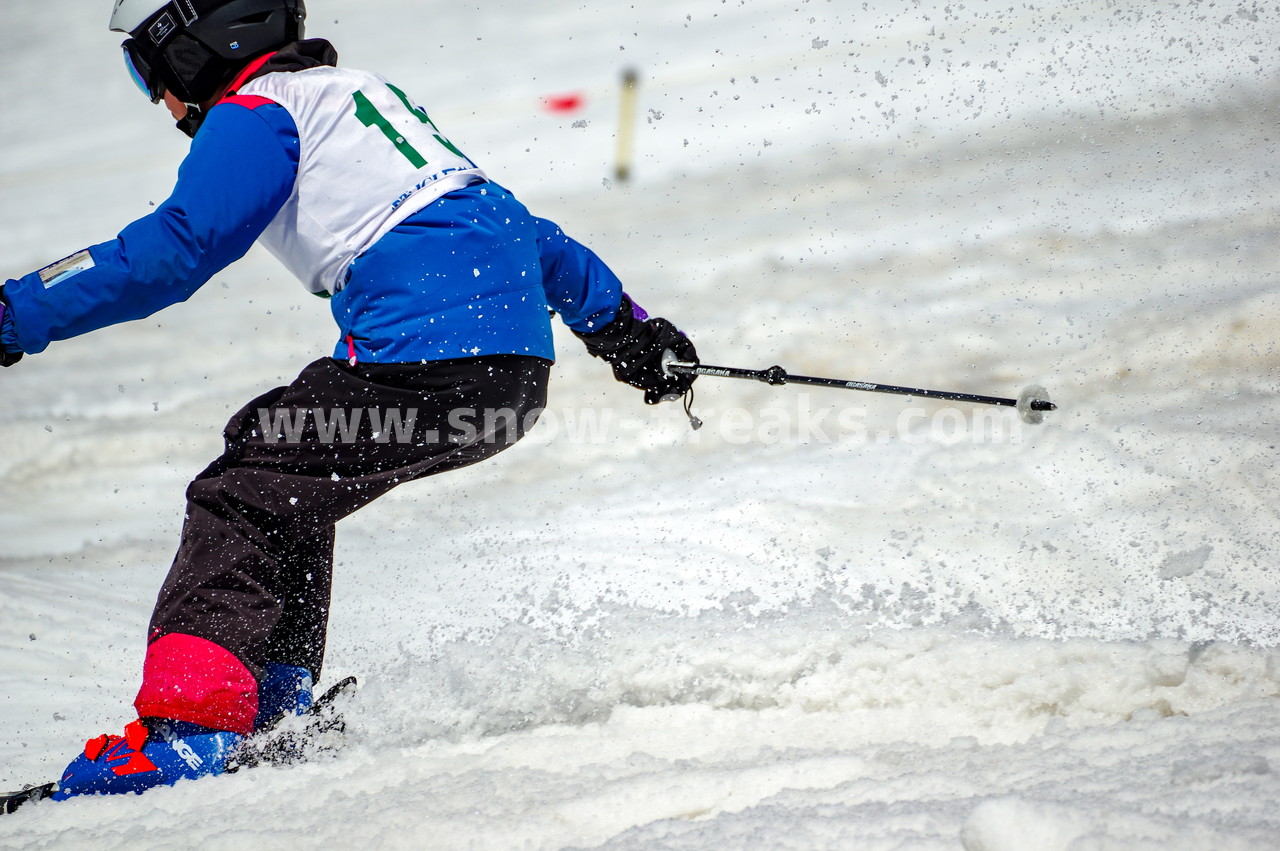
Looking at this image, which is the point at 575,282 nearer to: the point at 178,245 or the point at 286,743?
the point at 178,245

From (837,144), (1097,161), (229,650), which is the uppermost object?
(837,144)

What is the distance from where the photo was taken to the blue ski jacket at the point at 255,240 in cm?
151

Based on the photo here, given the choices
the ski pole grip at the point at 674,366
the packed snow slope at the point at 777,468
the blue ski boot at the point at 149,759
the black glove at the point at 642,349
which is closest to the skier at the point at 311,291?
the blue ski boot at the point at 149,759

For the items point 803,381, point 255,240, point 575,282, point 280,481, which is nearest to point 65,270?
point 255,240

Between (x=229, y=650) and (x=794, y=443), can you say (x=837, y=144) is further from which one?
(x=229, y=650)

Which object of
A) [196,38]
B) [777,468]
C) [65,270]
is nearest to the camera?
[65,270]

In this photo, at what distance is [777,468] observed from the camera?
A: 321 centimetres

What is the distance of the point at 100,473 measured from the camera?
3613mm

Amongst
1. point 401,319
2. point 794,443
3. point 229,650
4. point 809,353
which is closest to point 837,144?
point 809,353

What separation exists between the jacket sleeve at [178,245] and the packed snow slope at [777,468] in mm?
764

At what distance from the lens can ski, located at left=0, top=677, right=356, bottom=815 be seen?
5.09 ft

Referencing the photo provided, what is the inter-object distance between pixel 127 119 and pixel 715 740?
247 inches

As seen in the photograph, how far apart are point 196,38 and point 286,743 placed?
1.29 meters

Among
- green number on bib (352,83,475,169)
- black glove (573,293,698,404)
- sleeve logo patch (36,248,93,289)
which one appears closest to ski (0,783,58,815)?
sleeve logo patch (36,248,93,289)
